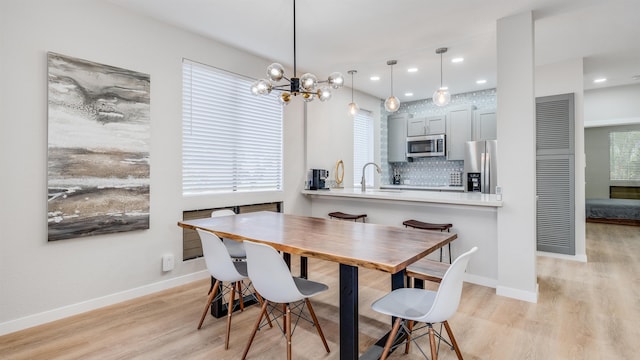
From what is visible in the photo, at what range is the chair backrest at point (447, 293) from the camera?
1567 millimetres

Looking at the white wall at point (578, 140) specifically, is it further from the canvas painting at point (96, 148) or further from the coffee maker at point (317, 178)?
the canvas painting at point (96, 148)

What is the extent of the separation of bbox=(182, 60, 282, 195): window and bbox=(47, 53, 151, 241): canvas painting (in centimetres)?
49

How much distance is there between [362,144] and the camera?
628 centimetres

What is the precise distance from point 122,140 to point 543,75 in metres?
5.41

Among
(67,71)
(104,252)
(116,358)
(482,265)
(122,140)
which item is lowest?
(116,358)

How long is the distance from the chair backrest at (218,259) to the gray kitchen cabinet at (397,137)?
5.08 meters

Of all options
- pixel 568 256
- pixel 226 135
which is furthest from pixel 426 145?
pixel 226 135

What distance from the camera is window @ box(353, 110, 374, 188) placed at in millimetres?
6062

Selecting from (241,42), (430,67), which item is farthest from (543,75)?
(241,42)

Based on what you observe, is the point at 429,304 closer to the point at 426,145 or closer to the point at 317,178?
the point at 317,178

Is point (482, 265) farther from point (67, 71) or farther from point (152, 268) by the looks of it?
point (67, 71)

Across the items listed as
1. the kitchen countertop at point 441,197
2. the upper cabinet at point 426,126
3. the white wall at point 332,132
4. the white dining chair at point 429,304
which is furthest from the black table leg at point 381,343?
the upper cabinet at point 426,126

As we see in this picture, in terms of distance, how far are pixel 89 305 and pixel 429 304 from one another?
2836mm

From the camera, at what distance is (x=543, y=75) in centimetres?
454
